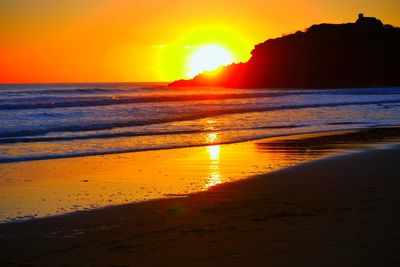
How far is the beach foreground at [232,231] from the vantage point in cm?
601

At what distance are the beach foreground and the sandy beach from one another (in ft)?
0.03

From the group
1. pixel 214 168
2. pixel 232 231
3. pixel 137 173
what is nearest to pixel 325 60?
pixel 214 168

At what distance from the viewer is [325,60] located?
126 m

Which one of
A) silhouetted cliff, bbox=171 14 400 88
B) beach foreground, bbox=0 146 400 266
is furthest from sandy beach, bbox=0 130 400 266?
silhouetted cliff, bbox=171 14 400 88

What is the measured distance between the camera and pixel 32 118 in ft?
96.8

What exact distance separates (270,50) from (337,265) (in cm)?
13269

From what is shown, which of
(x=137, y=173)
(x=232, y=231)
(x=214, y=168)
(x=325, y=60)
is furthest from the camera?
(x=325, y=60)

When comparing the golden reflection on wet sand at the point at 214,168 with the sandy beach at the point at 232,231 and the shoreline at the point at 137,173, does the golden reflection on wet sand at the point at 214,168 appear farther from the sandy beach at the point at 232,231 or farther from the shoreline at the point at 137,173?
the sandy beach at the point at 232,231

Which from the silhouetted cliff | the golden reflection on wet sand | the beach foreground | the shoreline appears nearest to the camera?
the beach foreground

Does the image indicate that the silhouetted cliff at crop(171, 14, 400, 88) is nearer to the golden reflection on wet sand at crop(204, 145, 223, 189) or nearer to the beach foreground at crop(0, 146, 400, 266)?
the golden reflection on wet sand at crop(204, 145, 223, 189)

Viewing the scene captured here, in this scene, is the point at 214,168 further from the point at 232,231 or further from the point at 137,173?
the point at 232,231

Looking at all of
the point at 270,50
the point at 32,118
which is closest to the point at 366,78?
the point at 270,50

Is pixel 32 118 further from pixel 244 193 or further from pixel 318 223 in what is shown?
pixel 318 223

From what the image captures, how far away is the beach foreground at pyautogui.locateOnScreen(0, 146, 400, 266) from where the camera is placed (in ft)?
19.7
